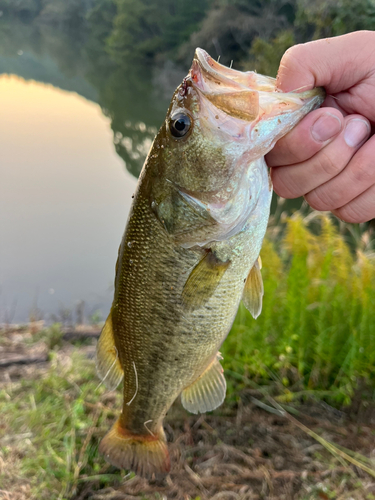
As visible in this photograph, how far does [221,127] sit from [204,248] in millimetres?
457

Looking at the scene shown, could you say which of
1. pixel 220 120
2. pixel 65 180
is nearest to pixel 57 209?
pixel 65 180

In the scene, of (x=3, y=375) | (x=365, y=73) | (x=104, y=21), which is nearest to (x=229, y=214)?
(x=365, y=73)

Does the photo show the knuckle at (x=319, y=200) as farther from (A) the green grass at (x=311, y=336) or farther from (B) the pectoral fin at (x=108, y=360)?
(A) the green grass at (x=311, y=336)

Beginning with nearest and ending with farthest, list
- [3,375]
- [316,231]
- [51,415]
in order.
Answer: [51,415] < [3,375] < [316,231]

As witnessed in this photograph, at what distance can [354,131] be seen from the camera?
4.98 ft

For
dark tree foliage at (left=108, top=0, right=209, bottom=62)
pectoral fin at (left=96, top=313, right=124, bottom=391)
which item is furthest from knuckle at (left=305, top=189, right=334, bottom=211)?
dark tree foliage at (left=108, top=0, right=209, bottom=62)

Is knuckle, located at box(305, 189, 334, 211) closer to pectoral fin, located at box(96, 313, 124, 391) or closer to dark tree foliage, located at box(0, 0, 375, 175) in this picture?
pectoral fin, located at box(96, 313, 124, 391)

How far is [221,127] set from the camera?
1312 millimetres

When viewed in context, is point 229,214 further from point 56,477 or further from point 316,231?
point 316,231

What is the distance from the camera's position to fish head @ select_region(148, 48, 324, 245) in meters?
1.27

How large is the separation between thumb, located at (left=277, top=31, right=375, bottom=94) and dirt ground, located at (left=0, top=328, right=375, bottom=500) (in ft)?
8.04

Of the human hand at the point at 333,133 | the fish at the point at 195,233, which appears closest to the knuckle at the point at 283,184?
the human hand at the point at 333,133

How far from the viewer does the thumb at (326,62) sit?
1.42m

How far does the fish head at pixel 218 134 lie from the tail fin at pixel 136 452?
3.74 ft
